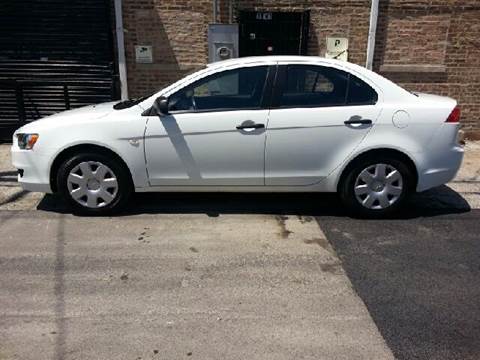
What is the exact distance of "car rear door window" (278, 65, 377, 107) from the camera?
4836 mm

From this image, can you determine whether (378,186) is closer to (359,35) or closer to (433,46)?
(359,35)

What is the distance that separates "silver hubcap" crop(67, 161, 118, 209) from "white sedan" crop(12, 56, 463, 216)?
0.01m

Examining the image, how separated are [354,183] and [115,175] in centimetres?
240

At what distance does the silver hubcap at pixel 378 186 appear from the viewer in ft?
16.1

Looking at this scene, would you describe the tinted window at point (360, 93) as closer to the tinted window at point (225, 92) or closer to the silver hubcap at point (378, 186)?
the silver hubcap at point (378, 186)

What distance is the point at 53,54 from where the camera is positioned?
8555mm

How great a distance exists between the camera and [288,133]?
479 centimetres

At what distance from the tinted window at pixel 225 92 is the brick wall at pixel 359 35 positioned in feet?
13.0

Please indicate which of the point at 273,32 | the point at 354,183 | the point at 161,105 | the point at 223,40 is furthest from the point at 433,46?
the point at 161,105

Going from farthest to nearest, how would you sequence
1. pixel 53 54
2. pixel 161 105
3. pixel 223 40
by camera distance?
pixel 53 54, pixel 223 40, pixel 161 105

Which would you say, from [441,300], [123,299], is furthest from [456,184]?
[123,299]

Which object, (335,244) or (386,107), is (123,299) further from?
(386,107)

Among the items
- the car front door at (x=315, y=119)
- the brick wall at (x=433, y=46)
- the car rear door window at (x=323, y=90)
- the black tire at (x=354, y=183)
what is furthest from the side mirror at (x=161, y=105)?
the brick wall at (x=433, y=46)

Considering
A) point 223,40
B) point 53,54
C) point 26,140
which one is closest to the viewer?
point 26,140
